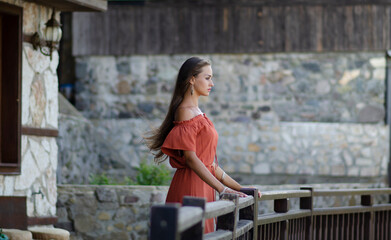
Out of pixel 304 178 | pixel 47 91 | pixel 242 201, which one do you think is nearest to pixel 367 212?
pixel 242 201

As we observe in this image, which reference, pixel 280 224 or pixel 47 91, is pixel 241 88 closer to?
pixel 47 91

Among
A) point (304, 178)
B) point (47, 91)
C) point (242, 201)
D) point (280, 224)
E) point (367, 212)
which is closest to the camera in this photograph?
point (242, 201)

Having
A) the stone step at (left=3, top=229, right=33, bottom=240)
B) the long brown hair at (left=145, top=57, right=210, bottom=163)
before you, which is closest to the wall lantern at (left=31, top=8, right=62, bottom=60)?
the stone step at (left=3, top=229, right=33, bottom=240)

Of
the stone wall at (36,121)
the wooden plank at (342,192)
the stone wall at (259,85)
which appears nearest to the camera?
the wooden plank at (342,192)

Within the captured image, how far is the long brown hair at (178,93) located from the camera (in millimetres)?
4559

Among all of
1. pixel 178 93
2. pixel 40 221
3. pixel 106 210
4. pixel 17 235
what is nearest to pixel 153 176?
pixel 106 210

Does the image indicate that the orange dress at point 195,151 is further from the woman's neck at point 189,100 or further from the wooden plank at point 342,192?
the wooden plank at point 342,192

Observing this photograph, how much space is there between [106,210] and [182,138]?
5.34 meters

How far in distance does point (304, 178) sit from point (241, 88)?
194 centimetres

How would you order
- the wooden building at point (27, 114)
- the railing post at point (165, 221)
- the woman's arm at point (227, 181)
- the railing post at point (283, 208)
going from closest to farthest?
1. the railing post at point (165, 221)
2. the woman's arm at point (227, 181)
3. the railing post at point (283, 208)
4. the wooden building at point (27, 114)

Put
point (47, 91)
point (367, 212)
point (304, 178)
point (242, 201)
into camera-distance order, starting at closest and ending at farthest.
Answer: point (242, 201)
point (367, 212)
point (47, 91)
point (304, 178)

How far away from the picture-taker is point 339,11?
43.5 ft

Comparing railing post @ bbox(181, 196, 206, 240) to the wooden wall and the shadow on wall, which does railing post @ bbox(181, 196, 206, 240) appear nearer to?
the shadow on wall

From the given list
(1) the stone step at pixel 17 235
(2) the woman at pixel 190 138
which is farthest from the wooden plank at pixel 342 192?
(1) the stone step at pixel 17 235
